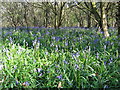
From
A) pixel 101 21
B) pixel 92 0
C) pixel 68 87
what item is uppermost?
pixel 92 0

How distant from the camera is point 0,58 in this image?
11.6ft

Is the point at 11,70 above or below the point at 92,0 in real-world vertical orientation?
below

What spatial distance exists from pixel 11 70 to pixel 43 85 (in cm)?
70

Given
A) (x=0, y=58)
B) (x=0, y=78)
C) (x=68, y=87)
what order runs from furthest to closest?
(x=0, y=58) → (x=0, y=78) → (x=68, y=87)

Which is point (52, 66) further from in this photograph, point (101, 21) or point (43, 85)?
point (101, 21)

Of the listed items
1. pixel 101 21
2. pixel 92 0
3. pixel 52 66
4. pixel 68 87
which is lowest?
pixel 68 87

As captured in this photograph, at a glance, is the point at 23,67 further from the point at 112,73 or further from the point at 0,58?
the point at 112,73

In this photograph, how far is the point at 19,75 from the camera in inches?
119

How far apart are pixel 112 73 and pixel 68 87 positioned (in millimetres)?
916

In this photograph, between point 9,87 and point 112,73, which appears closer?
point 9,87

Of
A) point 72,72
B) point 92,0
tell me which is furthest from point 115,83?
point 92,0

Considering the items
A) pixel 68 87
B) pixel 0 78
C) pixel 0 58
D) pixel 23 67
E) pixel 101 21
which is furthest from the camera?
pixel 101 21

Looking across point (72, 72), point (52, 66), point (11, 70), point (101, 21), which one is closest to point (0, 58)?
point (11, 70)

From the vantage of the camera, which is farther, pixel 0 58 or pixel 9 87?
A: pixel 0 58
